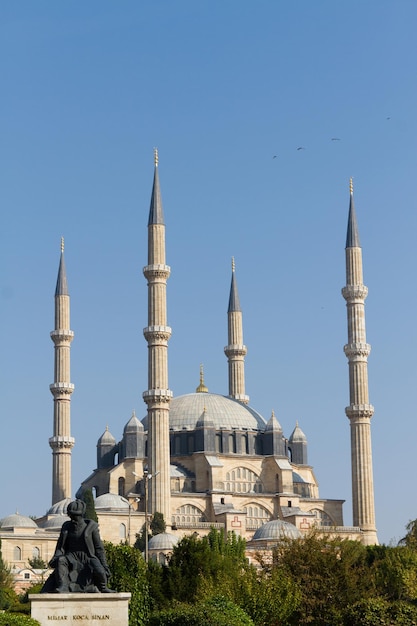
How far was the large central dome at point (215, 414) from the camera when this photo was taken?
71.5m

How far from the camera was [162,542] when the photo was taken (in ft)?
190

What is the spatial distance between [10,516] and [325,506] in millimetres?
18021

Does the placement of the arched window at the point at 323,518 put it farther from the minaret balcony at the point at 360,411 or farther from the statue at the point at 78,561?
the statue at the point at 78,561

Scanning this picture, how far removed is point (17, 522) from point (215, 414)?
14.0 m

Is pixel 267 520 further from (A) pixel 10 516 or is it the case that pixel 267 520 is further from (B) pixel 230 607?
(B) pixel 230 607

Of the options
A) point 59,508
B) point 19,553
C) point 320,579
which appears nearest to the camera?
point 320,579

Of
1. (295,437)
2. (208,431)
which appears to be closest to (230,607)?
(208,431)

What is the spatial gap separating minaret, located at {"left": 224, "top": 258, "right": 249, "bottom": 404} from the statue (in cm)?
5537

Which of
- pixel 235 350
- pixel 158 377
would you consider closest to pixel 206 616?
pixel 158 377

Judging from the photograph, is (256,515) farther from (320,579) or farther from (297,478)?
(320,579)

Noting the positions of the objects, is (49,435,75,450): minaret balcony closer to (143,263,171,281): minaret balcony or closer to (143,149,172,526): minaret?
(143,149,172,526): minaret

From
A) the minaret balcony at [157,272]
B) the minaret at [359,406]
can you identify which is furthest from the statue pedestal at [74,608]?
the minaret at [359,406]

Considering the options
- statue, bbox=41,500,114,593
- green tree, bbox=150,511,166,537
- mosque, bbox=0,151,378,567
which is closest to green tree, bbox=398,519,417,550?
mosque, bbox=0,151,378,567

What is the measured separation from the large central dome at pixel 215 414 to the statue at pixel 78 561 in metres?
52.9
